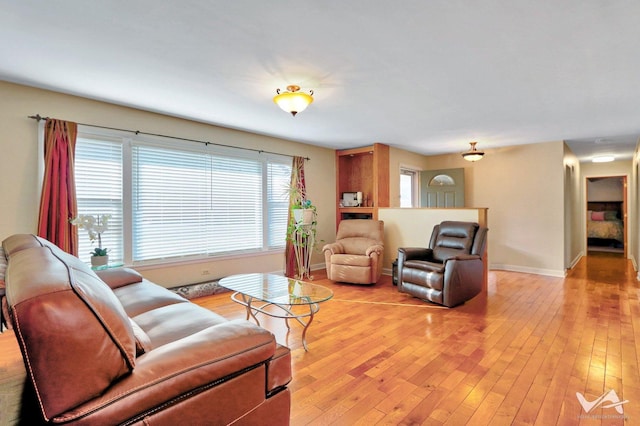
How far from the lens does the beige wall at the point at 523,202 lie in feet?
17.4

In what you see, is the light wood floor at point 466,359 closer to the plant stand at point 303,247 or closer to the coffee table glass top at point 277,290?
the coffee table glass top at point 277,290

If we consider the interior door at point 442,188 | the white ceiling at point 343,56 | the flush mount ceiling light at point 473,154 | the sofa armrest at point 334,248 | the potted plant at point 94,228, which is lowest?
the sofa armrest at point 334,248

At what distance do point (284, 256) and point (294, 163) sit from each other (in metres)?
1.59

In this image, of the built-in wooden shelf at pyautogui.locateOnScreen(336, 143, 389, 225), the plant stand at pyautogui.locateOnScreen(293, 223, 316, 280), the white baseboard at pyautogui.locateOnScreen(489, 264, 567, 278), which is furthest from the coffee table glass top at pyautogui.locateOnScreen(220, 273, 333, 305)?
the white baseboard at pyautogui.locateOnScreen(489, 264, 567, 278)

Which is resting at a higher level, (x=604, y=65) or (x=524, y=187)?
(x=604, y=65)

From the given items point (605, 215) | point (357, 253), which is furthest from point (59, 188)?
point (605, 215)

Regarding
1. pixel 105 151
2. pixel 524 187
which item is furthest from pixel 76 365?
pixel 524 187

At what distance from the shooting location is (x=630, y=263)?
636 cm

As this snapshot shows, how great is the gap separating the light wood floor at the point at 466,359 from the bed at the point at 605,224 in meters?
5.86

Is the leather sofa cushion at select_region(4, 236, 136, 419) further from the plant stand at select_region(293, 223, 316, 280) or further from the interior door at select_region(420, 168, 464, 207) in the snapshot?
the interior door at select_region(420, 168, 464, 207)

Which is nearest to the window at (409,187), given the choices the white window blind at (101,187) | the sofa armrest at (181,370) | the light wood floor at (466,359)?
the light wood floor at (466,359)

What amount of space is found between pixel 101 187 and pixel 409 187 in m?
5.66

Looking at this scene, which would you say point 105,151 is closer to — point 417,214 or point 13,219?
point 13,219

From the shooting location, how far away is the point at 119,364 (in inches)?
38.8
